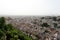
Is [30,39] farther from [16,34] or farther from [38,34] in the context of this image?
[38,34]

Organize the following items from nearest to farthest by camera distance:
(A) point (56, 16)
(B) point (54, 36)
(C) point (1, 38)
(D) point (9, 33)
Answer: (C) point (1, 38) → (D) point (9, 33) → (B) point (54, 36) → (A) point (56, 16)

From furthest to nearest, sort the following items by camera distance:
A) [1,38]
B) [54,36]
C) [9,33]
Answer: [54,36]
[9,33]
[1,38]

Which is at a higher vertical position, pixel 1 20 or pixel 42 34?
pixel 1 20

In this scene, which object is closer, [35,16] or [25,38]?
[25,38]

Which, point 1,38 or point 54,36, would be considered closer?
point 1,38

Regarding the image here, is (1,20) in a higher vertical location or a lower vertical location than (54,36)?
higher

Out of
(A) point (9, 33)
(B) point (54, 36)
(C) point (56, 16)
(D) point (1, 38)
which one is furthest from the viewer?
(C) point (56, 16)

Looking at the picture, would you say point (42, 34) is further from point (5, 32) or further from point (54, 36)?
point (5, 32)

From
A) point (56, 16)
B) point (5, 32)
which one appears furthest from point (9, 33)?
point (56, 16)

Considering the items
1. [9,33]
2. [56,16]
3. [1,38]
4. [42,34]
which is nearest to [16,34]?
[9,33]
